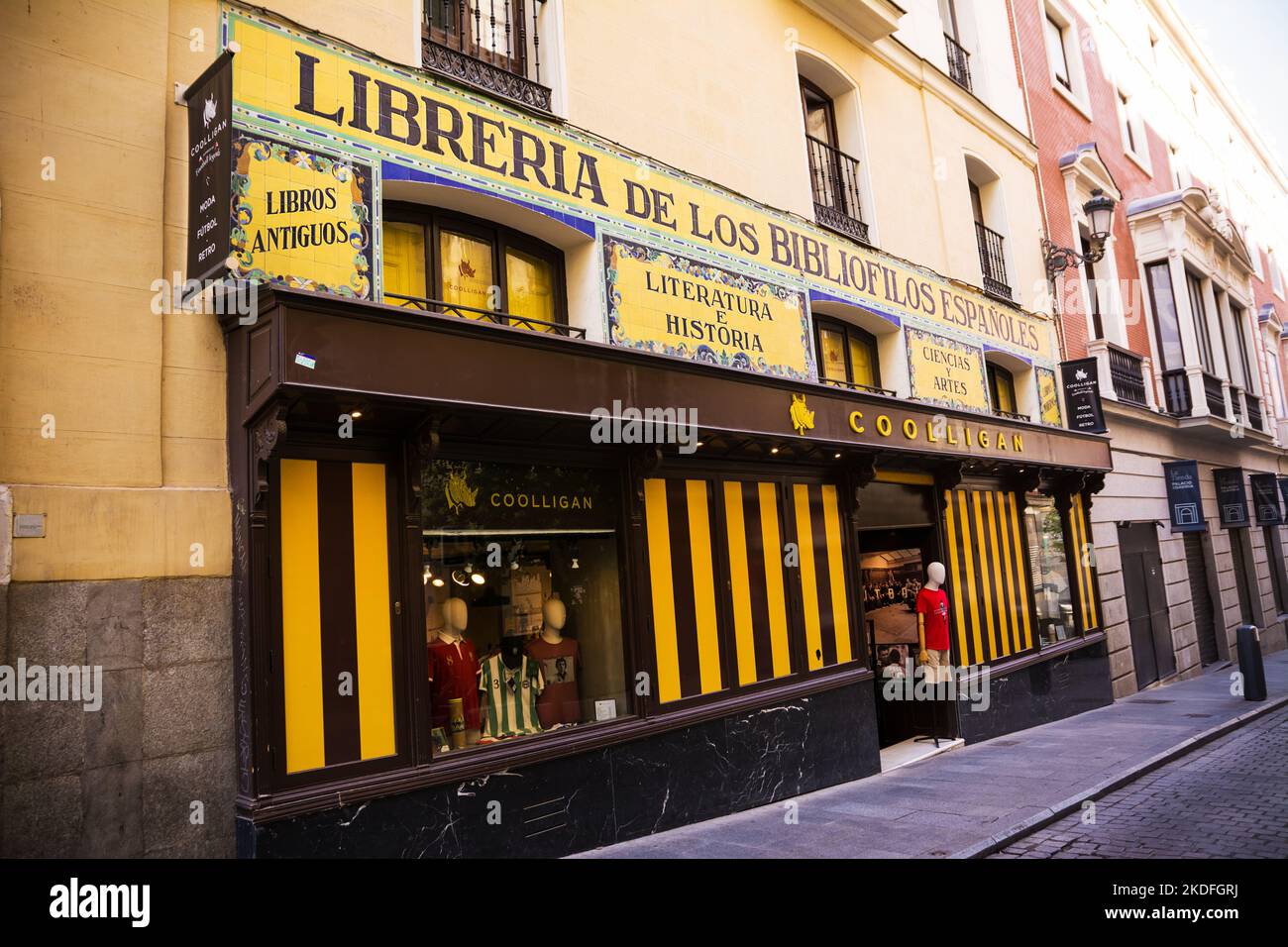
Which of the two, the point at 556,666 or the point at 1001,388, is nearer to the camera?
the point at 556,666

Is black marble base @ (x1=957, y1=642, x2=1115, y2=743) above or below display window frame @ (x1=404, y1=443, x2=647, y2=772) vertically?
below

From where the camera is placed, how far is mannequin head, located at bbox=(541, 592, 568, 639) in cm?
762

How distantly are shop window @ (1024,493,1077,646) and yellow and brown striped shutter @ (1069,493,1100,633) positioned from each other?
26cm

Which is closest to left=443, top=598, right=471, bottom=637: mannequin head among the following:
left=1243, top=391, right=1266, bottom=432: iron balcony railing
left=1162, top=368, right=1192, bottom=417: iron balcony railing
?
left=1162, top=368, right=1192, bottom=417: iron balcony railing

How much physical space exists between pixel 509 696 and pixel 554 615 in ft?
2.65

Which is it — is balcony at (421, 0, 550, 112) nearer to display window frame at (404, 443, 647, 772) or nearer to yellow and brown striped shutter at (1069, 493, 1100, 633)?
display window frame at (404, 443, 647, 772)

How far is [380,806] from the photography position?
5781 millimetres

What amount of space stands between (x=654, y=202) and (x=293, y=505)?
4799 millimetres

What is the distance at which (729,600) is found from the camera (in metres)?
8.76

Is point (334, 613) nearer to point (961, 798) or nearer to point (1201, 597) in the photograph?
point (961, 798)

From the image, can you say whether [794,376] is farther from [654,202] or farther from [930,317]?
[930,317]

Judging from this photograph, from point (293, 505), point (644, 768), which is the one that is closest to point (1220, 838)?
point (644, 768)

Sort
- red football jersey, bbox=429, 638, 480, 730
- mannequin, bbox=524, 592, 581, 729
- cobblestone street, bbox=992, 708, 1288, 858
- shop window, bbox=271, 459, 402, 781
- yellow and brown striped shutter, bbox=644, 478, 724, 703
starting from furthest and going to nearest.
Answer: yellow and brown striped shutter, bbox=644, 478, 724, 703
mannequin, bbox=524, 592, 581, 729
red football jersey, bbox=429, 638, 480, 730
cobblestone street, bbox=992, 708, 1288, 858
shop window, bbox=271, 459, 402, 781

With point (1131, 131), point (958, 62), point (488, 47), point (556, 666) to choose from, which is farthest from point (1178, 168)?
point (556, 666)
